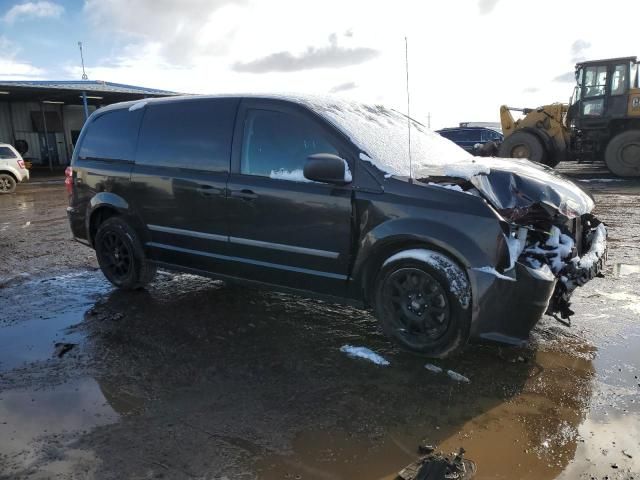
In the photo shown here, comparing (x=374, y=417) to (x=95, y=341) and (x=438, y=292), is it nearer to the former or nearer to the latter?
(x=438, y=292)

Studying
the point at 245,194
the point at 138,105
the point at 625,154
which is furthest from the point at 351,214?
the point at 625,154

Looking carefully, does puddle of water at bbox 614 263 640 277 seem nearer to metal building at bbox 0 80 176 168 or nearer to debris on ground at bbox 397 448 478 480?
debris on ground at bbox 397 448 478 480

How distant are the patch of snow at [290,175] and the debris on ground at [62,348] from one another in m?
2.03

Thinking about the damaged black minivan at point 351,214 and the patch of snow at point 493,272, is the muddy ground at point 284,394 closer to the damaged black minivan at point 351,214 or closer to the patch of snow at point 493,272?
the damaged black minivan at point 351,214

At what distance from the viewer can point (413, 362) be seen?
3.47 metres

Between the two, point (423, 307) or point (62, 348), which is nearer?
point (423, 307)

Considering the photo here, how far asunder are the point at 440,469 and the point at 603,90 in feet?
51.7

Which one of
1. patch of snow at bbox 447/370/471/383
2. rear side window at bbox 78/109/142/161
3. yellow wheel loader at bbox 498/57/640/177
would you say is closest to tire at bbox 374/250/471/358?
patch of snow at bbox 447/370/471/383

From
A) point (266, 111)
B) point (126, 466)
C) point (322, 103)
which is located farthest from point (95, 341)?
point (322, 103)

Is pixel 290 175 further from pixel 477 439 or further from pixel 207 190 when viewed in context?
pixel 477 439

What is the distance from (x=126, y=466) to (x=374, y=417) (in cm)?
132

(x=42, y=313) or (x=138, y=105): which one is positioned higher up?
(x=138, y=105)

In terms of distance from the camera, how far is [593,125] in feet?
49.1

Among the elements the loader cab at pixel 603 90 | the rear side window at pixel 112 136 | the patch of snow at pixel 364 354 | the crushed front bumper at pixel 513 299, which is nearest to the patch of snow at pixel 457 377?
the crushed front bumper at pixel 513 299
